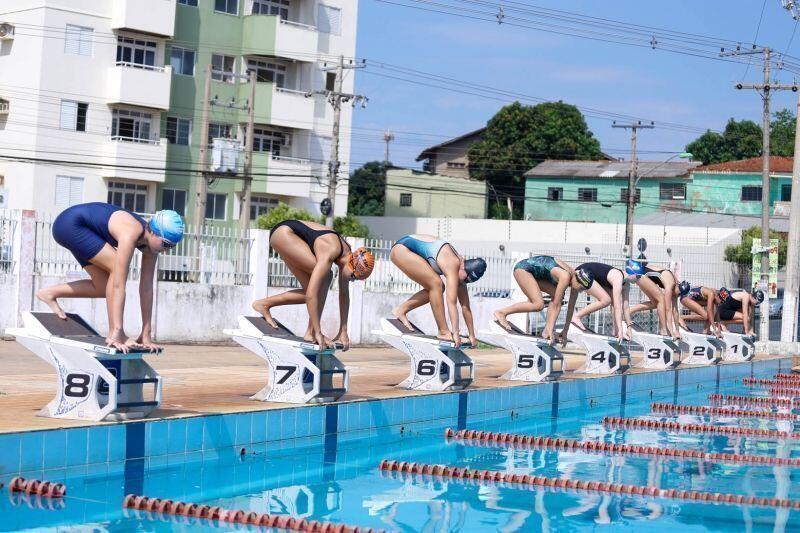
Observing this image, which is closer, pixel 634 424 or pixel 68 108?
pixel 634 424

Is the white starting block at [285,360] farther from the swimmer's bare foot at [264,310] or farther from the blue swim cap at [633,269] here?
the blue swim cap at [633,269]

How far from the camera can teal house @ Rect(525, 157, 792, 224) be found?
179ft

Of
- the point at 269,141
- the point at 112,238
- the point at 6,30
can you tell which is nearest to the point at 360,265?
the point at 112,238

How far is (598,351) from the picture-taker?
16.5 m

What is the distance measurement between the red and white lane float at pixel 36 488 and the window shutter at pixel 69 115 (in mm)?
31549

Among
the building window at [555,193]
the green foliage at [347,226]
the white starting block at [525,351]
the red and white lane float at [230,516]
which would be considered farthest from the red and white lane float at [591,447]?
the building window at [555,193]

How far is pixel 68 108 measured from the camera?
3691 cm

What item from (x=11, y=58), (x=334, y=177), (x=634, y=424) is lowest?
(x=634, y=424)

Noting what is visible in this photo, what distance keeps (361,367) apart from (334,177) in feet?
75.1

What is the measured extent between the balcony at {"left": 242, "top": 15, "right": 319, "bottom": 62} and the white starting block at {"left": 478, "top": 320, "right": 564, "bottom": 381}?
28872 millimetres

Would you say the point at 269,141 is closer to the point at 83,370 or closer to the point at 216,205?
the point at 216,205

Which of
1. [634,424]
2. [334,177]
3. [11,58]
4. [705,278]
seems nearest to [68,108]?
[11,58]

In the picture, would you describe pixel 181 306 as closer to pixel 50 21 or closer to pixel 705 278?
pixel 705 278

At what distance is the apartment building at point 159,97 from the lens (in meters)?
36.4
